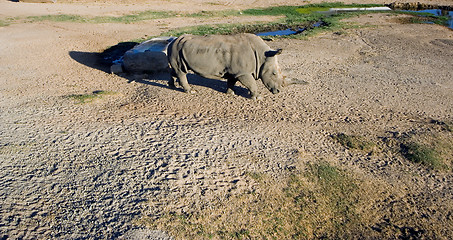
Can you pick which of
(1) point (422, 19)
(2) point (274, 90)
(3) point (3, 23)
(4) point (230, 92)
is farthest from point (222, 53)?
(1) point (422, 19)

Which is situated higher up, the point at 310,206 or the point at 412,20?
the point at 412,20

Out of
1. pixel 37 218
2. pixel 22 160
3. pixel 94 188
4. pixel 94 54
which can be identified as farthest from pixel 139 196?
pixel 94 54

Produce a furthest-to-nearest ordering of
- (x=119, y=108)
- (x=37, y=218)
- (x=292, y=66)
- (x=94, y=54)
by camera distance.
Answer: (x=94, y=54), (x=292, y=66), (x=119, y=108), (x=37, y=218)

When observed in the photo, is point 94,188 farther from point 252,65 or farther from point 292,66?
point 292,66

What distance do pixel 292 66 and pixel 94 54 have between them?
924cm

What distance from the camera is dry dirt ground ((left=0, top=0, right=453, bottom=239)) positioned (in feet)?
23.7

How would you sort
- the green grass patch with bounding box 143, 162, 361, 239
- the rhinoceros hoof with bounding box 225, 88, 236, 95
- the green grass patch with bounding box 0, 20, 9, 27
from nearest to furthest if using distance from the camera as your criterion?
the green grass patch with bounding box 143, 162, 361, 239 < the rhinoceros hoof with bounding box 225, 88, 236, 95 < the green grass patch with bounding box 0, 20, 9, 27

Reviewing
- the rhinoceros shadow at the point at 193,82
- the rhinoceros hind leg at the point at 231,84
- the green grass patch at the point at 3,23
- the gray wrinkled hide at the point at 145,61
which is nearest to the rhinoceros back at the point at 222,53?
the rhinoceros hind leg at the point at 231,84

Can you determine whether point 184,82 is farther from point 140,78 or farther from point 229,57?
point 140,78

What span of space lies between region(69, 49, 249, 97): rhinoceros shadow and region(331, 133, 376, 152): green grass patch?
379 cm

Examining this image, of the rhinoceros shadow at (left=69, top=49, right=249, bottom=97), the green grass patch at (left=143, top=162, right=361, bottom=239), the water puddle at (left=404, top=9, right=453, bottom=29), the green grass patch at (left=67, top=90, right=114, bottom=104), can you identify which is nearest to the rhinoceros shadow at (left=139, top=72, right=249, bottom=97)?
the rhinoceros shadow at (left=69, top=49, right=249, bottom=97)

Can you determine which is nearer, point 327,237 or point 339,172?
point 327,237

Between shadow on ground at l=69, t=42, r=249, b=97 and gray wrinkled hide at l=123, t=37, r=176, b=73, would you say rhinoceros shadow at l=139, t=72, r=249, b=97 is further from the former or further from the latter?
gray wrinkled hide at l=123, t=37, r=176, b=73

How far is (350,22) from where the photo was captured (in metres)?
23.5
